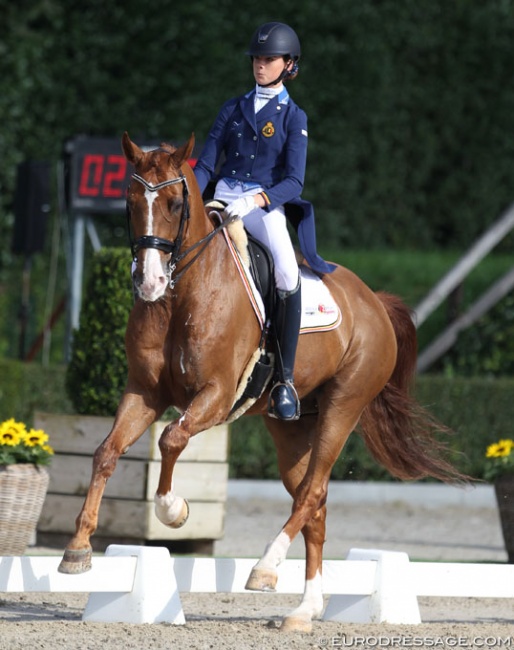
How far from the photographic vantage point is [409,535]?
1119cm

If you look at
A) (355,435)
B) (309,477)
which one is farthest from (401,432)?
(355,435)

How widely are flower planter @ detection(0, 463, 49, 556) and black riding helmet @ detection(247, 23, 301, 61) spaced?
10.2 feet

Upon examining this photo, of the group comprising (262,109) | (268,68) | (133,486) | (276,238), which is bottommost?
(133,486)

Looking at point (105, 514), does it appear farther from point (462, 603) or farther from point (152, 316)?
point (152, 316)

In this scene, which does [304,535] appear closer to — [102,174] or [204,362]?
[204,362]

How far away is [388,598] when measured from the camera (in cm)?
656

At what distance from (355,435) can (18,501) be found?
5.92 m

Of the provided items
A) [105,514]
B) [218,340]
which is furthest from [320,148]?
[218,340]

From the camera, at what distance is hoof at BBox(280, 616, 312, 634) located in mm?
6199

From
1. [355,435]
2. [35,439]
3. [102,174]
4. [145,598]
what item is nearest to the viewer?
[145,598]

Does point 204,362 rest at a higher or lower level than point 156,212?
lower

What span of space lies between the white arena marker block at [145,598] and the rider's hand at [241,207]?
162 centimetres

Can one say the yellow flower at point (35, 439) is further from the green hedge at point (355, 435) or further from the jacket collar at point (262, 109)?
the green hedge at point (355, 435)

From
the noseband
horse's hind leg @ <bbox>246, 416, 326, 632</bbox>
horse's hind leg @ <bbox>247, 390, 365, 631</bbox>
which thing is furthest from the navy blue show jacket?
horse's hind leg @ <bbox>246, 416, 326, 632</bbox>
